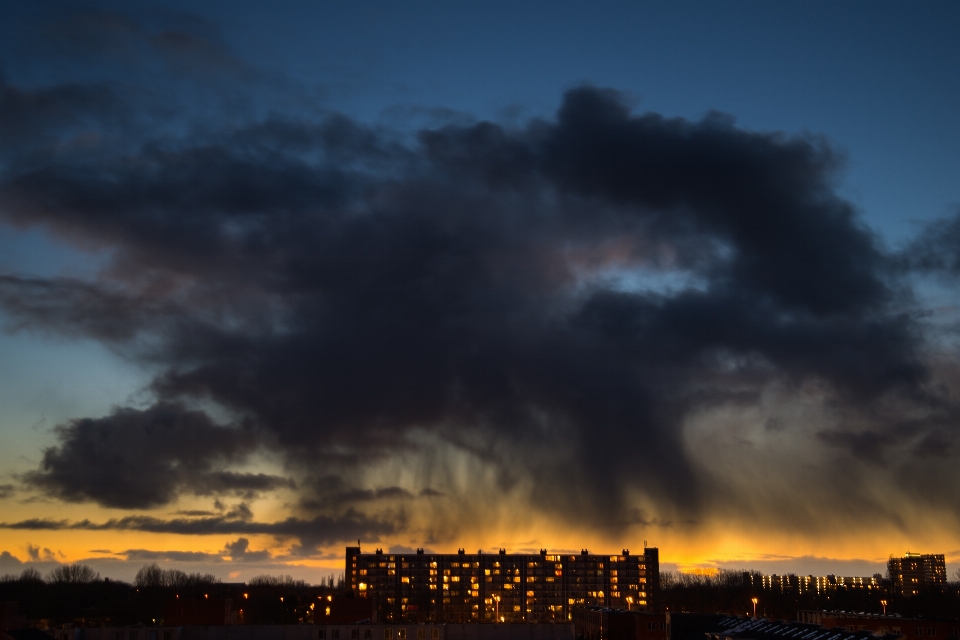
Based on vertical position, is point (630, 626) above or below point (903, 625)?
below

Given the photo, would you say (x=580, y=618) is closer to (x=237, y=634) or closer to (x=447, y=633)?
(x=447, y=633)

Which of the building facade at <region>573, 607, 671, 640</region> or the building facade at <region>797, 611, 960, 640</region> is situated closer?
the building facade at <region>797, 611, 960, 640</region>

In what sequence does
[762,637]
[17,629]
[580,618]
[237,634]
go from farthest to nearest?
[580,618] < [237,634] < [17,629] < [762,637]

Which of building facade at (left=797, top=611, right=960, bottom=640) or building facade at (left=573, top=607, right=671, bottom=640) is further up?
building facade at (left=797, top=611, right=960, bottom=640)

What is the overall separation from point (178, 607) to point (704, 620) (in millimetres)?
80836

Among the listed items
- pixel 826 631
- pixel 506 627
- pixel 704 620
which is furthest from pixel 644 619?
pixel 826 631

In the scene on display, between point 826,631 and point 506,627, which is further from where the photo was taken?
point 506,627

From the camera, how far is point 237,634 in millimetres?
124438

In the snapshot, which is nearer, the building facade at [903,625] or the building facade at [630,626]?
the building facade at [903,625]

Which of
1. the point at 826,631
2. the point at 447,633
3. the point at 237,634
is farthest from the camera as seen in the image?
the point at 447,633

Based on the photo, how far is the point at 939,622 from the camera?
109125 millimetres

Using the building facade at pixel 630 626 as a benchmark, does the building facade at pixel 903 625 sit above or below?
above

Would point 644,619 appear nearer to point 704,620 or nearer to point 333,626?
point 704,620

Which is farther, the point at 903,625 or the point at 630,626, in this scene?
the point at 630,626
